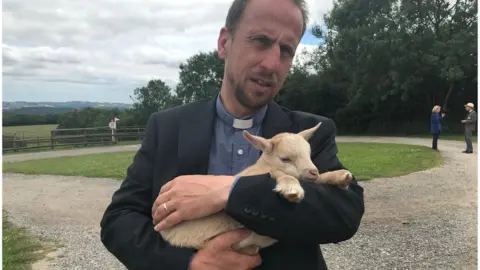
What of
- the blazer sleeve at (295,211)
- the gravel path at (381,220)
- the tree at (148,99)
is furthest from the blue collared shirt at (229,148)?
the tree at (148,99)

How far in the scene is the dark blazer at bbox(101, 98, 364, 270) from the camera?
188 cm

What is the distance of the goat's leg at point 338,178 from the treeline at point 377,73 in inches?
969

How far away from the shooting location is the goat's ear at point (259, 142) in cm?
218

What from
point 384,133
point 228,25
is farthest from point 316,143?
point 384,133

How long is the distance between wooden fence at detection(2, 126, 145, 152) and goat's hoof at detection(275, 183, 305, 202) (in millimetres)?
31593

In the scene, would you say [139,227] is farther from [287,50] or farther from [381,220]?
[381,220]

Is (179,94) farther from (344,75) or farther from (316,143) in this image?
(316,143)

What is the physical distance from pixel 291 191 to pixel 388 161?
617 inches

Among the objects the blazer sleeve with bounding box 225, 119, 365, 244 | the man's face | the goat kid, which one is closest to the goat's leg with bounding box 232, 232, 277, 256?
the goat kid

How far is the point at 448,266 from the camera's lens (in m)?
6.98

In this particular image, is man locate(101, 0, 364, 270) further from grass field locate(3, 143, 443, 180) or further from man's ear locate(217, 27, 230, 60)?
grass field locate(3, 143, 443, 180)

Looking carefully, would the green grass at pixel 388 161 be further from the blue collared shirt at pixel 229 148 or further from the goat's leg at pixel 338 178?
the goat's leg at pixel 338 178

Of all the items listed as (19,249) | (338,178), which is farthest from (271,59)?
(19,249)

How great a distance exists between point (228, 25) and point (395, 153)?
1828 centimetres
